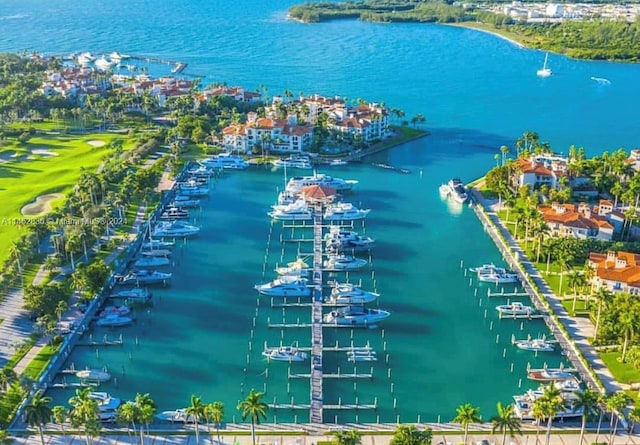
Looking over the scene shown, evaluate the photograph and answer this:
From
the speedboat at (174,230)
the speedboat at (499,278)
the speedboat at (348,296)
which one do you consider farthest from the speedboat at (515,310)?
the speedboat at (174,230)

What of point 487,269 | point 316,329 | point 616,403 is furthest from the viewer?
point 487,269

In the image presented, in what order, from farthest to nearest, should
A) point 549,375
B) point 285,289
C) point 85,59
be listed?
point 85,59, point 285,289, point 549,375

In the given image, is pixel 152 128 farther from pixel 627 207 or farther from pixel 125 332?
pixel 627 207

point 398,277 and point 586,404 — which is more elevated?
point 586,404

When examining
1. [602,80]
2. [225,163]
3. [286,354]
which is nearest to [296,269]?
[286,354]

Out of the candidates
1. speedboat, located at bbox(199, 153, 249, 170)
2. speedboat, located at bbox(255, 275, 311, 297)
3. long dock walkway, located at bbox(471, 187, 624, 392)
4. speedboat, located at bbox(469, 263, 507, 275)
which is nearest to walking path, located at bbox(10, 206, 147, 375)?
speedboat, located at bbox(255, 275, 311, 297)

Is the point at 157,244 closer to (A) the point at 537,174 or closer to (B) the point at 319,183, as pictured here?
(B) the point at 319,183

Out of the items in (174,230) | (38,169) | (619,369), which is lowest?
(619,369)

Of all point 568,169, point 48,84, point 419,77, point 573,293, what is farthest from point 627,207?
point 48,84
